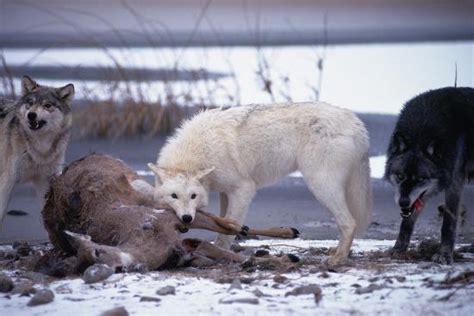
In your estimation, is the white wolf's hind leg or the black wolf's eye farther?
the white wolf's hind leg

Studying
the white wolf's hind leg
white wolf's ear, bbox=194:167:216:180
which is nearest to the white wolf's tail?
the white wolf's hind leg

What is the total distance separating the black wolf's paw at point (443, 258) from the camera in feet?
22.3

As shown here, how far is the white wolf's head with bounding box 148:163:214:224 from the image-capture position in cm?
704

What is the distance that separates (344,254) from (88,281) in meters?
2.18

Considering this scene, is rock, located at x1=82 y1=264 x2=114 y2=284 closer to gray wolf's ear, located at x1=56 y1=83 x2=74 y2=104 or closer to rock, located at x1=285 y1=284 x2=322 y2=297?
rock, located at x1=285 y1=284 x2=322 y2=297

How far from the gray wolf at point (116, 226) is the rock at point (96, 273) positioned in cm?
11

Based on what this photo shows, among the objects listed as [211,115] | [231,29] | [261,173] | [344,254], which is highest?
[231,29]

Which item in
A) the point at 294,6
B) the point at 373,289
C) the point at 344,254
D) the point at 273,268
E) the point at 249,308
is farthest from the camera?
the point at 294,6

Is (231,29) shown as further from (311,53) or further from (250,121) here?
(250,121)

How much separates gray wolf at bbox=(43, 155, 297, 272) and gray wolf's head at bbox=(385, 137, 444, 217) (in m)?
0.97

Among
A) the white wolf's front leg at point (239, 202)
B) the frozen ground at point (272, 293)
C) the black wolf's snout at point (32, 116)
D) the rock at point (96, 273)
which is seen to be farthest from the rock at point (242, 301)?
the black wolf's snout at point (32, 116)

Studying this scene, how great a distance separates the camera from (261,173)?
800cm

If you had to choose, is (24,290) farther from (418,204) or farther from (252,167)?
(418,204)

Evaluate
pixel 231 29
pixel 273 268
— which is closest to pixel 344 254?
pixel 273 268
